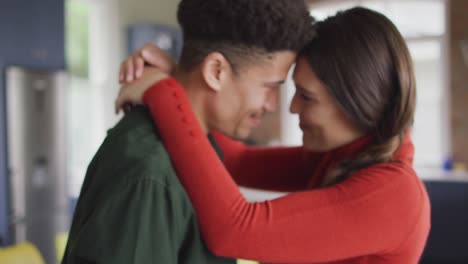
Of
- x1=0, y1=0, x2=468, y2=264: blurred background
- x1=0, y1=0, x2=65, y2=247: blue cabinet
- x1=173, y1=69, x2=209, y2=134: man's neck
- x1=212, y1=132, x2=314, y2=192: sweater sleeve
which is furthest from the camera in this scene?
x1=0, y1=0, x2=468, y2=264: blurred background

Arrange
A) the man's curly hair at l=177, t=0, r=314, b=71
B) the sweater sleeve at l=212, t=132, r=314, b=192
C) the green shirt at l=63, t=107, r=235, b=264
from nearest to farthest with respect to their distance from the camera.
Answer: the green shirt at l=63, t=107, r=235, b=264, the man's curly hair at l=177, t=0, r=314, b=71, the sweater sleeve at l=212, t=132, r=314, b=192

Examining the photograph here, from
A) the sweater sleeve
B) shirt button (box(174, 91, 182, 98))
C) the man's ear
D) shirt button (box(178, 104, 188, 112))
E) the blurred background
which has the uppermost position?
the man's ear

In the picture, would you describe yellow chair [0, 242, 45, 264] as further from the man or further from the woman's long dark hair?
the woman's long dark hair

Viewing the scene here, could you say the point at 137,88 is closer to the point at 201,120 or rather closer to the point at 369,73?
the point at 201,120

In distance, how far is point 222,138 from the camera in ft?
6.50

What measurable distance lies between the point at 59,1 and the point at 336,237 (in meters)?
3.51

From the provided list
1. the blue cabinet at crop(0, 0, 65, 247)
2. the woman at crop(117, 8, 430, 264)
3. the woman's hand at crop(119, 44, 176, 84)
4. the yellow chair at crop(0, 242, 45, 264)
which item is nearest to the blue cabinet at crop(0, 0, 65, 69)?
the blue cabinet at crop(0, 0, 65, 247)

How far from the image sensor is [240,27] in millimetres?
1126

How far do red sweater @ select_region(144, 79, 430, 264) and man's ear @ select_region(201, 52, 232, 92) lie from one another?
77 mm

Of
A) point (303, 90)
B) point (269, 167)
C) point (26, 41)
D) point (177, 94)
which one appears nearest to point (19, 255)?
point (269, 167)

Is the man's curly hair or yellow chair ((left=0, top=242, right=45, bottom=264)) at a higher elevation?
the man's curly hair

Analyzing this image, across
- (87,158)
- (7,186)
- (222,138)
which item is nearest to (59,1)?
(7,186)

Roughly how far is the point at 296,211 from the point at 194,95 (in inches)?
14.5

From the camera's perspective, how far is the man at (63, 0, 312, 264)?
953 mm
